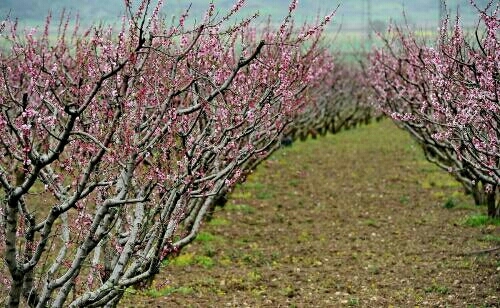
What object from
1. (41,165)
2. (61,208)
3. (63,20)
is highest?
(63,20)

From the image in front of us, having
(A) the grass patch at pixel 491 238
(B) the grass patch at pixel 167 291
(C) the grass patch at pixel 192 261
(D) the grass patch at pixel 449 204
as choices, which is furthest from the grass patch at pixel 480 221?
(B) the grass patch at pixel 167 291

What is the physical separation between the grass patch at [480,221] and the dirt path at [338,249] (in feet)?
0.57

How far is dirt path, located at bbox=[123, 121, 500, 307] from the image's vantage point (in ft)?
35.9

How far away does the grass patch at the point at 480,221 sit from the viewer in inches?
627

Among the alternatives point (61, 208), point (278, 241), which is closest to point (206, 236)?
point (278, 241)

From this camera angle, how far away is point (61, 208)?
5.53 metres

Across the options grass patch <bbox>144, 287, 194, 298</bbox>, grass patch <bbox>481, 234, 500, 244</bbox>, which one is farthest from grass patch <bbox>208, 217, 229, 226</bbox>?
grass patch <bbox>481, 234, 500, 244</bbox>

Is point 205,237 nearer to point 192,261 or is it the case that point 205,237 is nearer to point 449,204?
point 192,261

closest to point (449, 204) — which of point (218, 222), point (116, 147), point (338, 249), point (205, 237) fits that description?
point (338, 249)

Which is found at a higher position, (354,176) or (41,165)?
(41,165)

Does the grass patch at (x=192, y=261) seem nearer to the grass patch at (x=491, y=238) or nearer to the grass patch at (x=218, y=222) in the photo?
the grass patch at (x=218, y=222)

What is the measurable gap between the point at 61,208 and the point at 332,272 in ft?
26.0

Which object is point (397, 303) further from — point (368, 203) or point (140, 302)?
point (368, 203)

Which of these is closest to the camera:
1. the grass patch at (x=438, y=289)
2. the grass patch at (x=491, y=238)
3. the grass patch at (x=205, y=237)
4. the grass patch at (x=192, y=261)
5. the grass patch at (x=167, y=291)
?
the grass patch at (x=167, y=291)
